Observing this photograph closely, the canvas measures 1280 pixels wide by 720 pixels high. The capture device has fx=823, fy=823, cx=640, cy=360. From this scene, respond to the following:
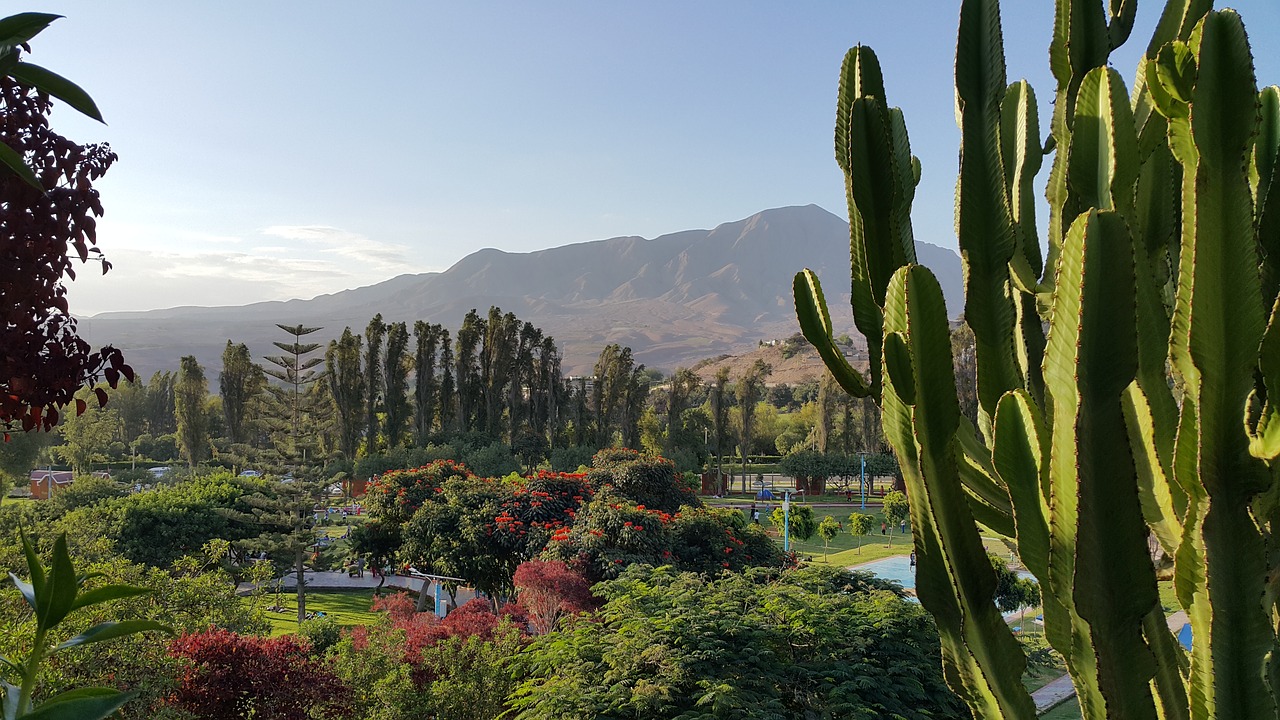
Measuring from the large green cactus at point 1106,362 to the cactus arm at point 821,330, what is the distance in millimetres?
133

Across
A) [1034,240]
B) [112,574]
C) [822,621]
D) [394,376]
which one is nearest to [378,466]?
[394,376]

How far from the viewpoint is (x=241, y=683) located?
5602 mm

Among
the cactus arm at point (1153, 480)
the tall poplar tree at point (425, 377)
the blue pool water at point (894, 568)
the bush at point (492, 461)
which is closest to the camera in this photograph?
the cactus arm at point (1153, 480)

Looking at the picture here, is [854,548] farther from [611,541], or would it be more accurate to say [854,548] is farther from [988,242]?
[988,242]

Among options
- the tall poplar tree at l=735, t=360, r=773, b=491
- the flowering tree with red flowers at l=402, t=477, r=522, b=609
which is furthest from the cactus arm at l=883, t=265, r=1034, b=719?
the tall poplar tree at l=735, t=360, r=773, b=491

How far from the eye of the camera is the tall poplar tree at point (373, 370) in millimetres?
30406

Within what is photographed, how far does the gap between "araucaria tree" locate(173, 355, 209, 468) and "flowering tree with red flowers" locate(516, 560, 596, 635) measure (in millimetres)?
28424

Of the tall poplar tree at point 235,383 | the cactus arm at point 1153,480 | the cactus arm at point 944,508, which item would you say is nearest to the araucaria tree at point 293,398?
the tall poplar tree at point 235,383

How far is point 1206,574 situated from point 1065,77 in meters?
1.37

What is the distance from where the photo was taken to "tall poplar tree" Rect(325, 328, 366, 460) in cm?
3098

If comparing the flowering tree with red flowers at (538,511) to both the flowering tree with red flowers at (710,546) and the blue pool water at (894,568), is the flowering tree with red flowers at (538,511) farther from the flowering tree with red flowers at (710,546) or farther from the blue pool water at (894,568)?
the blue pool water at (894,568)

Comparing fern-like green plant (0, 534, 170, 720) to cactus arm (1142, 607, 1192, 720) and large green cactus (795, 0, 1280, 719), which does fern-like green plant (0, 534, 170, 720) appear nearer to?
large green cactus (795, 0, 1280, 719)

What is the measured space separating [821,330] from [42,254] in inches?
75.7

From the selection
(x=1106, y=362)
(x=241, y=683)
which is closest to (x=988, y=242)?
(x=1106, y=362)
